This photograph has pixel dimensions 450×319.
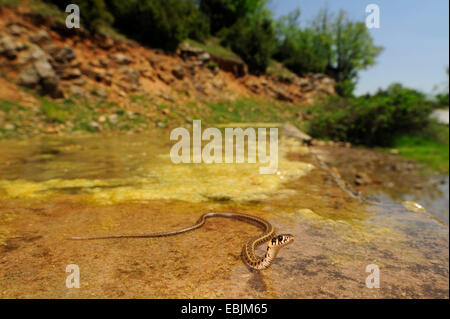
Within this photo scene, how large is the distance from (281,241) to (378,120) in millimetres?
18909

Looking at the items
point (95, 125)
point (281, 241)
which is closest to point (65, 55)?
point (95, 125)

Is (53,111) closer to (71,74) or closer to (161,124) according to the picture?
(71,74)

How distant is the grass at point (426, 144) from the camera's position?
15539 mm

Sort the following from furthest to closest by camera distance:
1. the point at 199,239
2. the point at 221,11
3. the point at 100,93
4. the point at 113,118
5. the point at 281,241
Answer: the point at 221,11 < the point at 100,93 < the point at 113,118 < the point at 199,239 < the point at 281,241

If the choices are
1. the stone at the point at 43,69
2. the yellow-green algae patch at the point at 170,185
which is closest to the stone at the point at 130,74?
the stone at the point at 43,69

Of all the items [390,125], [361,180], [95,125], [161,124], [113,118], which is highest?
[113,118]

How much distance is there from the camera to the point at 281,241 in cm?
282

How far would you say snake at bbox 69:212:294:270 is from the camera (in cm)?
248

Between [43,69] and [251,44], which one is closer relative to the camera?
[43,69]

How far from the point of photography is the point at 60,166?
6211 mm

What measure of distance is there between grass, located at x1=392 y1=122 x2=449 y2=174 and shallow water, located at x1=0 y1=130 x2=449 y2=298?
13.2 m

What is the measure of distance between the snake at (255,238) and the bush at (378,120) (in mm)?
17701

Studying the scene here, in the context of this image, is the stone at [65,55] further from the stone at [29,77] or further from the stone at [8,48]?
the stone at [8,48]
